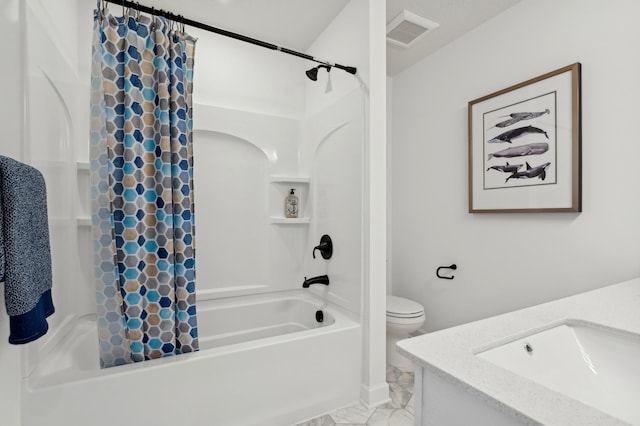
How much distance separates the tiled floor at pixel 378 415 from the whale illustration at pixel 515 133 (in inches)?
72.1

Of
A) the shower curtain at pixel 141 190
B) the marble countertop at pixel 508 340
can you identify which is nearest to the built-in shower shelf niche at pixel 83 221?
the shower curtain at pixel 141 190

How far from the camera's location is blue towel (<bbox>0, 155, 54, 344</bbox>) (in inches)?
33.7

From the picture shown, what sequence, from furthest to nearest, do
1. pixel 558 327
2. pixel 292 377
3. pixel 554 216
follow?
pixel 554 216 → pixel 292 377 → pixel 558 327

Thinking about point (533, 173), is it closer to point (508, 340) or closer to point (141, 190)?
point (508, 340)

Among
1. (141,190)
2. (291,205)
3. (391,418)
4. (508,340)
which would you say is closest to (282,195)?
(291,205)

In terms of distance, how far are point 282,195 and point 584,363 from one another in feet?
6.88

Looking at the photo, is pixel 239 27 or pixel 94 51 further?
pixel 239 27

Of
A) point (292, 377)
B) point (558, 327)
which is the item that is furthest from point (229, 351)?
point (558, 327)

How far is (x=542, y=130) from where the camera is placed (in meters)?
1.94

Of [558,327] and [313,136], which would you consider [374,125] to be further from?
[558,327]

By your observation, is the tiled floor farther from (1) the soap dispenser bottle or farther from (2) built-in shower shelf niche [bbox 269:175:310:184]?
(2) built-in shower shelf niche [bbox 269:175:310:184]

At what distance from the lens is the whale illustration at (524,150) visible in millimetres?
1938

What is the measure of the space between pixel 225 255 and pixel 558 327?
2062 millimetres

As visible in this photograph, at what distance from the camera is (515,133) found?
2092 millimetres
